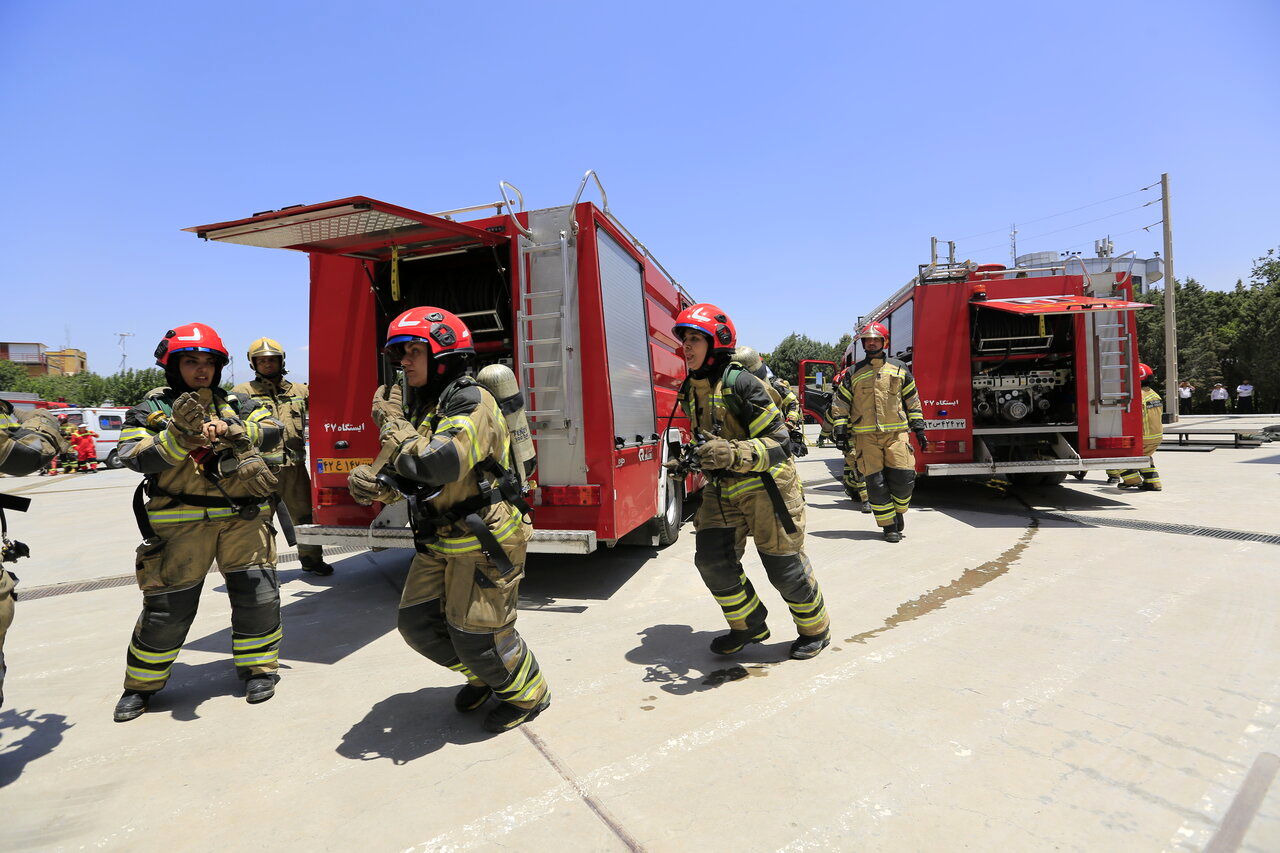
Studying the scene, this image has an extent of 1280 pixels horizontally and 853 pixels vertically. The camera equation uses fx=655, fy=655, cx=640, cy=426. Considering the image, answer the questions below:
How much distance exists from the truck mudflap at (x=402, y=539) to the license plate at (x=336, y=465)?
0.46 metres

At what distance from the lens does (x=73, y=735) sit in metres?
3.11

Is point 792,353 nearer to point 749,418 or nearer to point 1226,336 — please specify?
point 1226,336

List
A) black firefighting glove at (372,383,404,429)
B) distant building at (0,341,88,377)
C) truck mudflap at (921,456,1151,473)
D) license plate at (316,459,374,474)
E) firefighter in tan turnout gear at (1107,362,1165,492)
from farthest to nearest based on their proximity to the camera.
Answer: distant building at (0,341,88,377), firefighter in tan turnout gear at (1107,362,1165,492), truck mudflap at (921,456,1151,473), license plate at (316,459,374,474), black firefighting glove at (372,383,404,429)

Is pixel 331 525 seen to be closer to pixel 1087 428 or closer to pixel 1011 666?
pixel 1011 666

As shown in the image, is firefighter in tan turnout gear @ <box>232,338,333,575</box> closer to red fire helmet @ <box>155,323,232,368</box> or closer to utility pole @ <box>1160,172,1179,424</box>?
red fire helmet @ <box>155,323,232,368</box>

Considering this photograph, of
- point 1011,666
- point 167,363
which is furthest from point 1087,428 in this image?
point 167,363

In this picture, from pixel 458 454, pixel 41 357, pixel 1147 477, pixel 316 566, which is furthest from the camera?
pixel 41 357

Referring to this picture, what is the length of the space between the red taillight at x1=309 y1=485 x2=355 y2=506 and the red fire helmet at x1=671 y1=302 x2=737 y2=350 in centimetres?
315

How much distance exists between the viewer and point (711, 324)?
366 cm

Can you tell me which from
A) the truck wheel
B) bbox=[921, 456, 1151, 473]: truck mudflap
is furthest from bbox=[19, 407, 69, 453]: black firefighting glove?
bbox=[921, 456, 1151, 473]: truck mudflap

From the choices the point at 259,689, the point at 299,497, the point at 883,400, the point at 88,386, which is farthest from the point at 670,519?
the point at 88,386

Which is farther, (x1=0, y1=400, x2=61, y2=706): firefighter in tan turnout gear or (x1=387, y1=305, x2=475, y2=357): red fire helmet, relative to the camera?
(x1=387, y1=305, x2=475, y2=357): red fire helmet

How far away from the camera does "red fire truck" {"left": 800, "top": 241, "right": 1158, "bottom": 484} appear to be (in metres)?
8.09

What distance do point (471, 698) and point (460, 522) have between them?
96 centimetres
